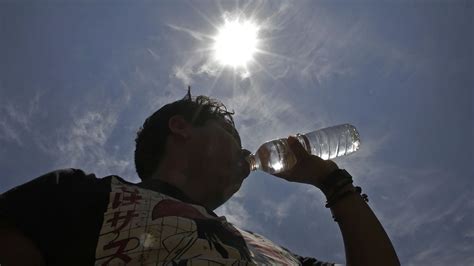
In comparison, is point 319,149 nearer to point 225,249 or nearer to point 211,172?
point 211,172

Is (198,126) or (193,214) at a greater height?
(198,126)

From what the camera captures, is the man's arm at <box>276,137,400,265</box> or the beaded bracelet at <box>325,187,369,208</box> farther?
the beaded bracelet at <box>325,187,369,208</box>

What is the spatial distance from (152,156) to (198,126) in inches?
18.7

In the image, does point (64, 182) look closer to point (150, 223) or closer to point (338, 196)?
point (150, 223)

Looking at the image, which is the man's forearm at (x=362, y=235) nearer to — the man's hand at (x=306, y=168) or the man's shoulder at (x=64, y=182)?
the man's hand at (x=306, y=168)

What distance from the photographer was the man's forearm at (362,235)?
96.3 inches

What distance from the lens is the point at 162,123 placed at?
3537mm

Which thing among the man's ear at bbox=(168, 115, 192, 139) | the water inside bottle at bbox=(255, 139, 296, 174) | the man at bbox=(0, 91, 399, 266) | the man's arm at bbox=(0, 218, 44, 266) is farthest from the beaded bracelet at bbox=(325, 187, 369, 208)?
the man's arm at bbox=(0, 218, 44, 266)

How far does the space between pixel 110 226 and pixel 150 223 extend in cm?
19

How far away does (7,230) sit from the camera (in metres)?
1.81

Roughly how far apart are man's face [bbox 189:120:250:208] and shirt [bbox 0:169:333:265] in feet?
2.93

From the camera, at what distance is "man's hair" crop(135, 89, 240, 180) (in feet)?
11.1

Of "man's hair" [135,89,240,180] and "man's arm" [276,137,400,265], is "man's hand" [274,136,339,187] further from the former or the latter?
"man's hair" [135,89,240,180]

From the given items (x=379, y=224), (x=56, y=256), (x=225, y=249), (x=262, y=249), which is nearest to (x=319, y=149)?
(x=379, y=224)
